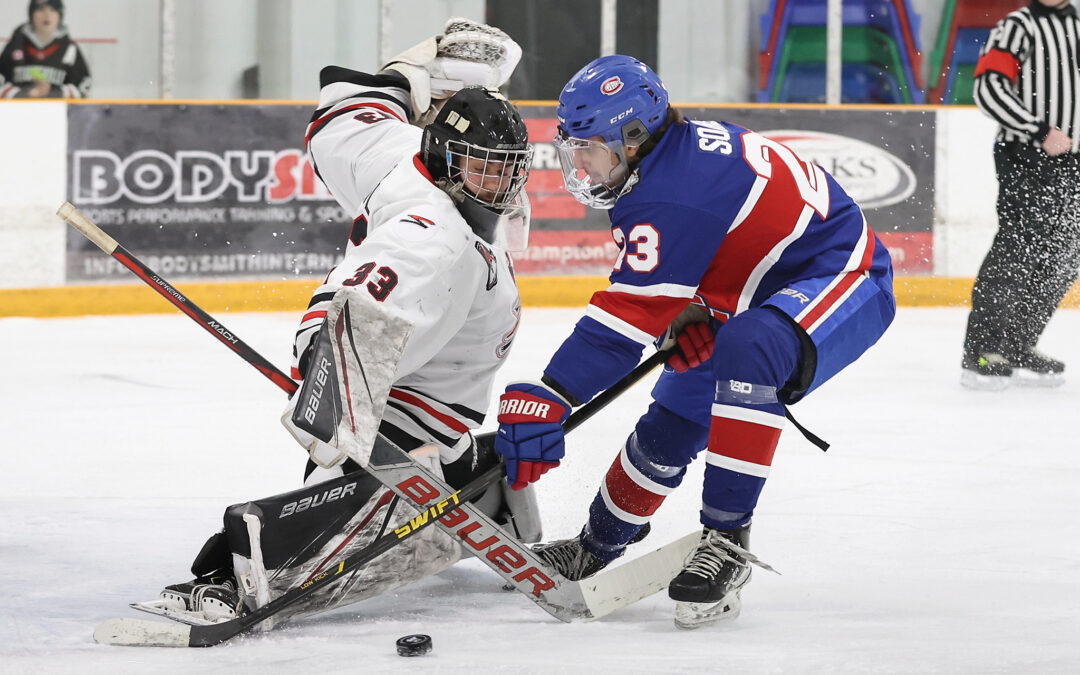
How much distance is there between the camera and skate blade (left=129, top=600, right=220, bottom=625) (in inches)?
78.6

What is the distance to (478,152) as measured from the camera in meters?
2.04

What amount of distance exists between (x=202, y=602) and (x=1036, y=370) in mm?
3205

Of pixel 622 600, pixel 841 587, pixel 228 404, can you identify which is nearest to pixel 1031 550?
pixel 841 587

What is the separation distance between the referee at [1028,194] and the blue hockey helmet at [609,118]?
8.53ft

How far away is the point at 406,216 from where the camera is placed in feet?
6.57

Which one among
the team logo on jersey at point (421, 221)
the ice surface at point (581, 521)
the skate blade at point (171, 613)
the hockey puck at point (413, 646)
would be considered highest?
the team logo on jersey at point (421, 221)

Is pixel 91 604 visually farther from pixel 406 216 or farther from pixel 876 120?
pixel 876 120

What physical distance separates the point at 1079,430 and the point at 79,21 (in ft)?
15.6

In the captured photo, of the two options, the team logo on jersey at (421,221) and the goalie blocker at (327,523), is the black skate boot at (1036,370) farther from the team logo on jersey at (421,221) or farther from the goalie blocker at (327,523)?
the team logo on jersey at (421,221)

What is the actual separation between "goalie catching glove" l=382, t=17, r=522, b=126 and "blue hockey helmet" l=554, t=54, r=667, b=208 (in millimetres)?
534

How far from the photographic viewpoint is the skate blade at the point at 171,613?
200 cm

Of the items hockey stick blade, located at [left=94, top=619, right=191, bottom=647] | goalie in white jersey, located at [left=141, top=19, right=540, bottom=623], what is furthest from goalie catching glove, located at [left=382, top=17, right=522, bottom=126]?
hockey stick blade, located at [left=94, top=619, right=191, bottom=647]

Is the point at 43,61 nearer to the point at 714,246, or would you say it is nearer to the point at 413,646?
the point at 714,246

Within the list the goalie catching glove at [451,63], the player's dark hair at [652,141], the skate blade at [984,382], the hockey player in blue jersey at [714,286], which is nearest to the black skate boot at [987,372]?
the skate blade at [984,382]
